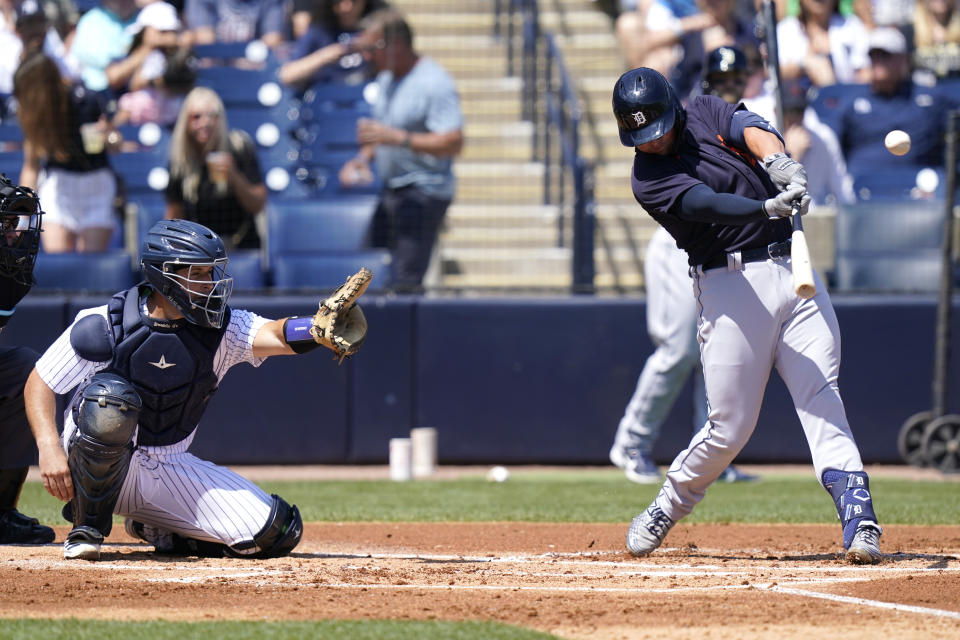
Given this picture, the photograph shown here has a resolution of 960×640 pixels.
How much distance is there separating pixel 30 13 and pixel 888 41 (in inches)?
265

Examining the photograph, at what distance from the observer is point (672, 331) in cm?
808

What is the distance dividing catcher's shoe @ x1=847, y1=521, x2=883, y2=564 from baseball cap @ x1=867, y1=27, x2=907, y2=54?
264 inches

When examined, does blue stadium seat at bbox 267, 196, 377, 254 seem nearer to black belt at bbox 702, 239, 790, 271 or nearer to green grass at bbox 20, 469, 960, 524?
green grass at bbox 20, 469, 960, 524

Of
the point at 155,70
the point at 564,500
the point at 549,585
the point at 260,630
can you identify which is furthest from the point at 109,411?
the point at 155,70

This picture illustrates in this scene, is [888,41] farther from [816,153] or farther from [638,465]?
[638,465]

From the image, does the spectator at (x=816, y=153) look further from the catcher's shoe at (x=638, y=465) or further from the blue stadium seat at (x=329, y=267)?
the blue stadium seat at (x=329, y=267)

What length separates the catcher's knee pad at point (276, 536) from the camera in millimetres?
5297

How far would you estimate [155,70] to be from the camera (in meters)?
11.2

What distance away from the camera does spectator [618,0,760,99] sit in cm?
1113

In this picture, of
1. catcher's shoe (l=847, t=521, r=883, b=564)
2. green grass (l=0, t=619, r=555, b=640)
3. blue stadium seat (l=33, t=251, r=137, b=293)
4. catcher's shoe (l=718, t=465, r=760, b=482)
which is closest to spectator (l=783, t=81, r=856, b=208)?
catcher's shoe (l=718, t=465, r=760, b=482)

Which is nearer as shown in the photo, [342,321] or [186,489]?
[342,321]

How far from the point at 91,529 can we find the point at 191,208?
15.4 ft

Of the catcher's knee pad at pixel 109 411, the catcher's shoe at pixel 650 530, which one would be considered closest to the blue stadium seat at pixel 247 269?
the catcher's knee pad at pixel 109 411

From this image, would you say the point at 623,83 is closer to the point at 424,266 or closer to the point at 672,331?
the point at 672,331
